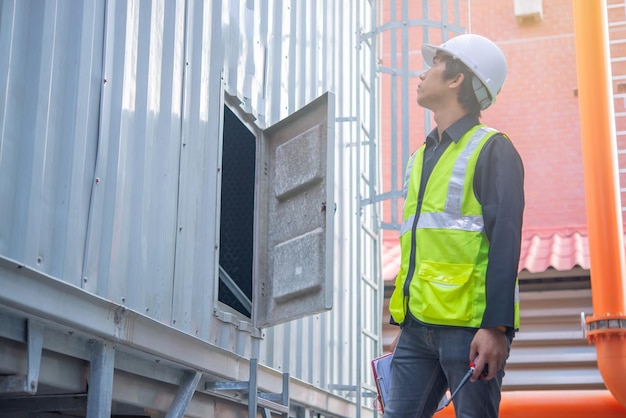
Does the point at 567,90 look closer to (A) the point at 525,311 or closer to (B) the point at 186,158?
(A) the point at 525,311

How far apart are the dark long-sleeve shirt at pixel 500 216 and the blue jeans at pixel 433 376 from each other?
143 mm

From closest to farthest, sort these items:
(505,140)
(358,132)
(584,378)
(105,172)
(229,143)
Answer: (505,140) < (105,172) < (229,143) < (358,132) < (584,378)

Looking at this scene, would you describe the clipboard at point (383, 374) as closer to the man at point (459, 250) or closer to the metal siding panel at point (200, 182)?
the man at point (459, 250)

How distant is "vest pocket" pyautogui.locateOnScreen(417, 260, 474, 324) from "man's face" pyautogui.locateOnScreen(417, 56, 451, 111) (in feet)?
2.36

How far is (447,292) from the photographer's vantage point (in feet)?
10.4

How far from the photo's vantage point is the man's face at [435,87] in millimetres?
3631

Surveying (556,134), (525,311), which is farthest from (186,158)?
(556,134)

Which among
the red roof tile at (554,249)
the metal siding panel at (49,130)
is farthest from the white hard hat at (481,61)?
the red roof tile at (554,249)

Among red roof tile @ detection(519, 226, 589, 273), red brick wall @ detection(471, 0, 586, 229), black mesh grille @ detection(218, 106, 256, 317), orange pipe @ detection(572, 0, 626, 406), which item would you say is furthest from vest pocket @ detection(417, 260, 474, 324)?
red brick wall @ detection(471, 0, 586, 229)

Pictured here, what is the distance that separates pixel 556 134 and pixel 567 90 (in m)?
0.71

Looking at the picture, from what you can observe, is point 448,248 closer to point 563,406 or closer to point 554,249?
point 563,406

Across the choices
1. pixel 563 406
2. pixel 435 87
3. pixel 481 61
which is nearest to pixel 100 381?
pixel 435 87

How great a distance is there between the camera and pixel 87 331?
3805 millimetres

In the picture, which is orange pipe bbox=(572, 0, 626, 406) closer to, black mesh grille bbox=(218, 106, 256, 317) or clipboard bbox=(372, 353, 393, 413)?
black mesh grille bbox=(218, 106, 256, 317)
